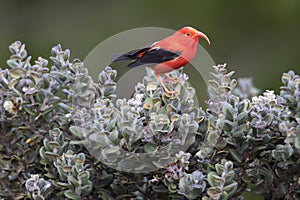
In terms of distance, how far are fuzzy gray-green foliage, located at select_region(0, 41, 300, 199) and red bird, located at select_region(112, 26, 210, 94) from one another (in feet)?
0.20

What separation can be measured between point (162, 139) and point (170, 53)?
0.36m

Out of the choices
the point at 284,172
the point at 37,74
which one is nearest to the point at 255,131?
the point at 284,172

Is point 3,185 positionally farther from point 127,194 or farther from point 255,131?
point 255,131

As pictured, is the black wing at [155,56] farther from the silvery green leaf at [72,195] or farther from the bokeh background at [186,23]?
the bokeh background at [186,23]

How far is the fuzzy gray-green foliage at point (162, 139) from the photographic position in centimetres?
178

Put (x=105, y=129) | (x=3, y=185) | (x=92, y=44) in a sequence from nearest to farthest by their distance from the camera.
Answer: (x=105, y=129) → (x=3, y=185) → (x=92, y=44)

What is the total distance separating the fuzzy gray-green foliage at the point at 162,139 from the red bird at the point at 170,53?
61mm

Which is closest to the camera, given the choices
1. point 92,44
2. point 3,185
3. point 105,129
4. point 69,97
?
point 105,129

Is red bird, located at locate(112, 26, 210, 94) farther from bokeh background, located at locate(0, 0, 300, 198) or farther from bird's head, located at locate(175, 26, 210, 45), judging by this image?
bokeh background, located at locate(0, 0, 300, 198)

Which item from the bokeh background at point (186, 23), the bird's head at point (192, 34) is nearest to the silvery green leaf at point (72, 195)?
the bird's head at point (192, 34)

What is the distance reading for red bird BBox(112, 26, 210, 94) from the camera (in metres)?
2.00

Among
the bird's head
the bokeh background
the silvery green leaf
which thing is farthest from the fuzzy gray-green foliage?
the bokeh background

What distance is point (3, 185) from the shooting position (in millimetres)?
2213

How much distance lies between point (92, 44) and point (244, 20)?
1.86 metres
